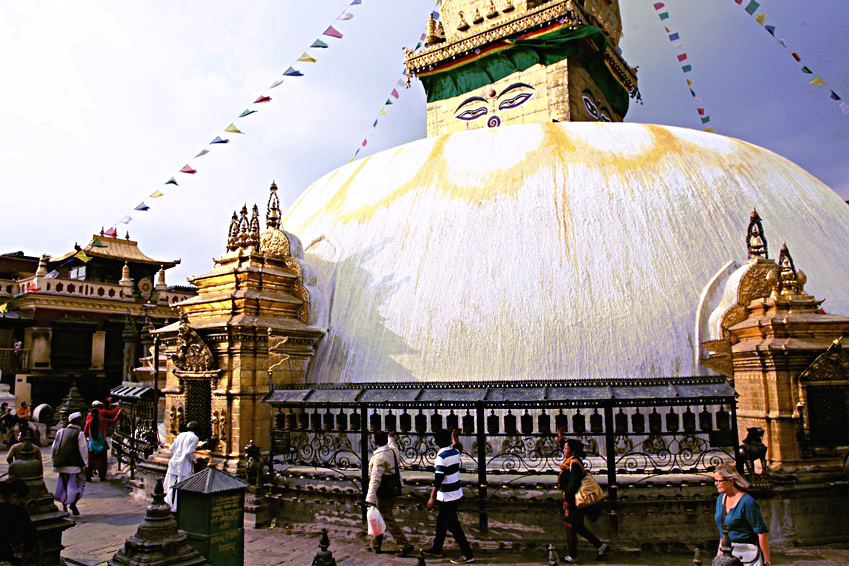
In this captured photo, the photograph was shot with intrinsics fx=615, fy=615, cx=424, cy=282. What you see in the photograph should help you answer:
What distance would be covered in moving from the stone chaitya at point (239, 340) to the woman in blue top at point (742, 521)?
20.0ft

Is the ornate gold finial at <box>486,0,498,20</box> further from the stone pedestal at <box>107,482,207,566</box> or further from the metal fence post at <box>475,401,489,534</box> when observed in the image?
the stone pedestal at <box>107,482,207,566</box>

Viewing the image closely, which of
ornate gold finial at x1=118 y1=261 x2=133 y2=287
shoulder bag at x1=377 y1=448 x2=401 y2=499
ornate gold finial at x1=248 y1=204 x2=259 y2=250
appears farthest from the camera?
ornate gold finial at x1=118 y1=261 x2=133 y2=287

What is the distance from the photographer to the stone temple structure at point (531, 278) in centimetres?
801

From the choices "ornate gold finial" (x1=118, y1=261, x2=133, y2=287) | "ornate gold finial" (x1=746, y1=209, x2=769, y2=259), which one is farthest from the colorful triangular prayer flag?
"ornate gold finial" (x1=118, y1=261, x2=133, y2=287)

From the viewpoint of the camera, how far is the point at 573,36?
14.9 metres

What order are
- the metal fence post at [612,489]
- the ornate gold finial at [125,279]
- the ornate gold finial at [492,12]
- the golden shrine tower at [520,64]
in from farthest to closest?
1. the ornate gold finial at [125,279]
2. the ornate gold finial at [492,12]
3. the golden shrine tower at [520,64]
4. the metal fence post at [612,489]

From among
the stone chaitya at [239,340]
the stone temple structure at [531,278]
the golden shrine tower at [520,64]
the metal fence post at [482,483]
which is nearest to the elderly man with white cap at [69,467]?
the stone chaitya at [239,340]

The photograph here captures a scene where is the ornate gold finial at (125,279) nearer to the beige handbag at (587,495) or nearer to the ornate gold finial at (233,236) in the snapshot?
the ornate gold finial at (233,236)

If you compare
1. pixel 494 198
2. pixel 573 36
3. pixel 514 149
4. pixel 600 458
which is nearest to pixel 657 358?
pixel 600 458

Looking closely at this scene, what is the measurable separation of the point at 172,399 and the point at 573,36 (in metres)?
12.1

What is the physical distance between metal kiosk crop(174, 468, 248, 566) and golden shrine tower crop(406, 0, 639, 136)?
39.9ft

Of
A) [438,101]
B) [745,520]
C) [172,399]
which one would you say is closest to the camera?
[745,520]

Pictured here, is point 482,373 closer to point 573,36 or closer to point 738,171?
point 738,171

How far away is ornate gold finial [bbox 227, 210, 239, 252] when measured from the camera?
9672 mm
